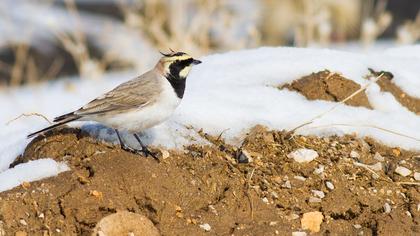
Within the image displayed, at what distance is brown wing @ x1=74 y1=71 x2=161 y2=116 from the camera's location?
4.15m

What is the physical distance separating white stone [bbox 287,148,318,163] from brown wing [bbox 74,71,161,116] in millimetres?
791

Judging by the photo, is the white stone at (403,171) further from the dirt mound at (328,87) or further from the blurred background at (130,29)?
the blurred background at (130,29)

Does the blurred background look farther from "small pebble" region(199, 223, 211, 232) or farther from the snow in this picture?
"small pebble" region(199, 223, 211, 232)

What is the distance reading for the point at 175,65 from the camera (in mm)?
4277

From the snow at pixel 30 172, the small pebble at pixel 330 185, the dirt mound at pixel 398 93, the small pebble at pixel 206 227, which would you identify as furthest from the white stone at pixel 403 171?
the snow at pixel 30 172

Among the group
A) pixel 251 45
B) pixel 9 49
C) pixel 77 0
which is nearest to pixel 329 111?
pixel 251 45

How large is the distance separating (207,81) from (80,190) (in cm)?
166

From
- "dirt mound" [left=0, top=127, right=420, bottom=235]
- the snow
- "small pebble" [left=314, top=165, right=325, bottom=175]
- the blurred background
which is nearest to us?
"dirt mound" [left=0, top=127, right=420, bottom=235]

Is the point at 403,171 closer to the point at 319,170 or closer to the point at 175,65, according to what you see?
A: the point at 319,170

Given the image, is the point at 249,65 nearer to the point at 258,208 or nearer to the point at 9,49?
the point at 258,208

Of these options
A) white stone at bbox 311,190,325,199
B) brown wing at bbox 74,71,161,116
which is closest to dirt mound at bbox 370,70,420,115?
white stone at bbox 311,190,325,199

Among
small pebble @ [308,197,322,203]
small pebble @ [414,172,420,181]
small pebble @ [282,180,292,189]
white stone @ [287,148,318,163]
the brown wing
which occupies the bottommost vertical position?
small pebble @ [414,172,420,181]

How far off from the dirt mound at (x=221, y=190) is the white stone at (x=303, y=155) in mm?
32

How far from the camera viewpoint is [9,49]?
1207cm
